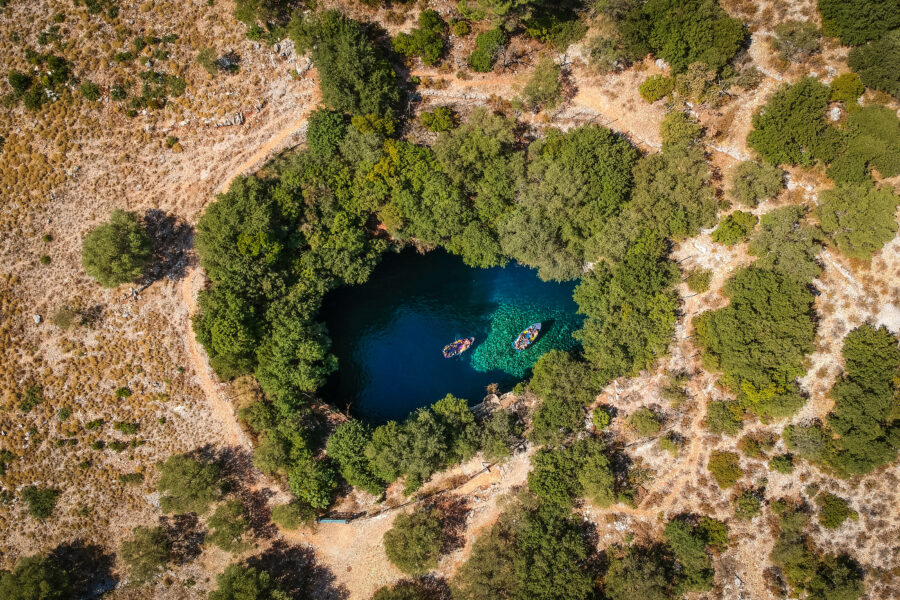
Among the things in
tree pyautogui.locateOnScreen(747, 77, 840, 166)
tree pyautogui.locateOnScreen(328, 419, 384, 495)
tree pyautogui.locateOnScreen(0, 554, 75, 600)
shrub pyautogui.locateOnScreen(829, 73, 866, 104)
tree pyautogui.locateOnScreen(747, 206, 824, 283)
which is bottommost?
tree pyautogui.locateOnScreen(0, 554, 75, 600)

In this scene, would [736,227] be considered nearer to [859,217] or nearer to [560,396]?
[859,217]

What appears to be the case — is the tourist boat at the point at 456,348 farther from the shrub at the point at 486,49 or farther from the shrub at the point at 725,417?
the shrub at the point at 486,49

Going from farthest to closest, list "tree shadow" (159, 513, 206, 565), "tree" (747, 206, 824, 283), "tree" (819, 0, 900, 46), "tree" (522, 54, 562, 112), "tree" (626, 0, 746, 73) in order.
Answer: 1. "tree shadow" (159, 513, 206, 565)
2. "tree" (522, 54, 562, 112)
3. "tree" (626, 0, 746, 73)
4. "tree" (747, 206, 824, 283)
5. "tree" (819, 0, 900, 46)

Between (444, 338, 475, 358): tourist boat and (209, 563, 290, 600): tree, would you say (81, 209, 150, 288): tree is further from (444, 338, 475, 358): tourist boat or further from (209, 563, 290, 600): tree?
(444, 338, 475, 358): tourist boat

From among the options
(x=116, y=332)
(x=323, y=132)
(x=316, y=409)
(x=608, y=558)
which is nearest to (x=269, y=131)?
(x=323, y=132)

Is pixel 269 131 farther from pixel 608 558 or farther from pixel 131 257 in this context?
pixel 608 558

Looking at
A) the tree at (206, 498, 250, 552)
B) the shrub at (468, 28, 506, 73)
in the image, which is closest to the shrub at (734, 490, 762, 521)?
the tree at (206, 498, 250, 552)

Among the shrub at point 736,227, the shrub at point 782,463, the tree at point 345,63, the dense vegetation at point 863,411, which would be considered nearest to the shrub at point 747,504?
the shrub at point 782,463
